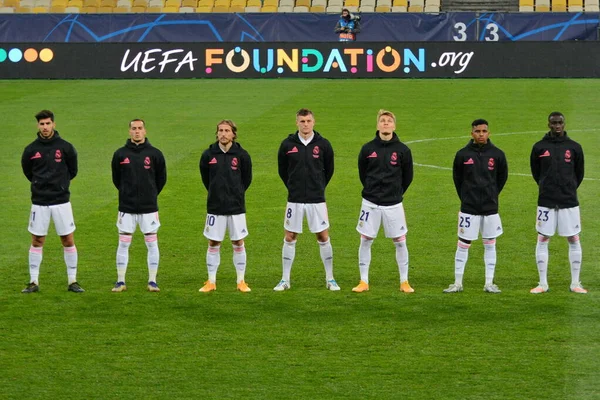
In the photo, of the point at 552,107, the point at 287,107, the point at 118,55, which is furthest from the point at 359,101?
the point at 118,55

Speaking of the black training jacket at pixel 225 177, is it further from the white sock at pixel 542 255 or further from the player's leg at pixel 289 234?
the white sock at pixel 542 255

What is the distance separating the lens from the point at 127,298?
13.6 metres

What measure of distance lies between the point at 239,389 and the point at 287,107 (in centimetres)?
2200

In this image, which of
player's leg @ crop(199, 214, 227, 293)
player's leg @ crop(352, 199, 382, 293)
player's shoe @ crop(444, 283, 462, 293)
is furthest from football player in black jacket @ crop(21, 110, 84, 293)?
player's shoe @ crop(444, 283, 462, 293)

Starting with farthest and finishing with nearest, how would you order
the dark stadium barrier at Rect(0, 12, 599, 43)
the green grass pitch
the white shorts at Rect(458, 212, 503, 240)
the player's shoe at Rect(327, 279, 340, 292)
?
1. the dark stadium barrier at Rect(0, 12, 599, 43)
2. the player's shoe at Rect(327, 279, 340, 292)
3. the white shorts at Rect(458, 212, 503, 240)
4. the green grass pitch

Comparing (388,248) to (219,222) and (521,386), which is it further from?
(521,386)

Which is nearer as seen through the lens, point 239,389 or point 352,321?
point 239,389

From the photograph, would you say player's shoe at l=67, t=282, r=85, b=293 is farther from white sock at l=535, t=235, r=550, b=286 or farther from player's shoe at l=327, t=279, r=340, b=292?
white sock at l=535, t=235, r=550, b=286

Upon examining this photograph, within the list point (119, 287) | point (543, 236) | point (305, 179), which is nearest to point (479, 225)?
point (543, 236)

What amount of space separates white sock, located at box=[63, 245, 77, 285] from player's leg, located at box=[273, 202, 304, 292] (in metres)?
2.49

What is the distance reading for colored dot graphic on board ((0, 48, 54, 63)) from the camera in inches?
1581

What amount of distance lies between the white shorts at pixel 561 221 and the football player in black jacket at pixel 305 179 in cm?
261

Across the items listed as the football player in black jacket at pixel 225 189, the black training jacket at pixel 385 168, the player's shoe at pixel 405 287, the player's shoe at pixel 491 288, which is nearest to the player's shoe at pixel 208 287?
the football player in black jacket at pixel 225 189

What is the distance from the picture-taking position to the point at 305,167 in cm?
1379
